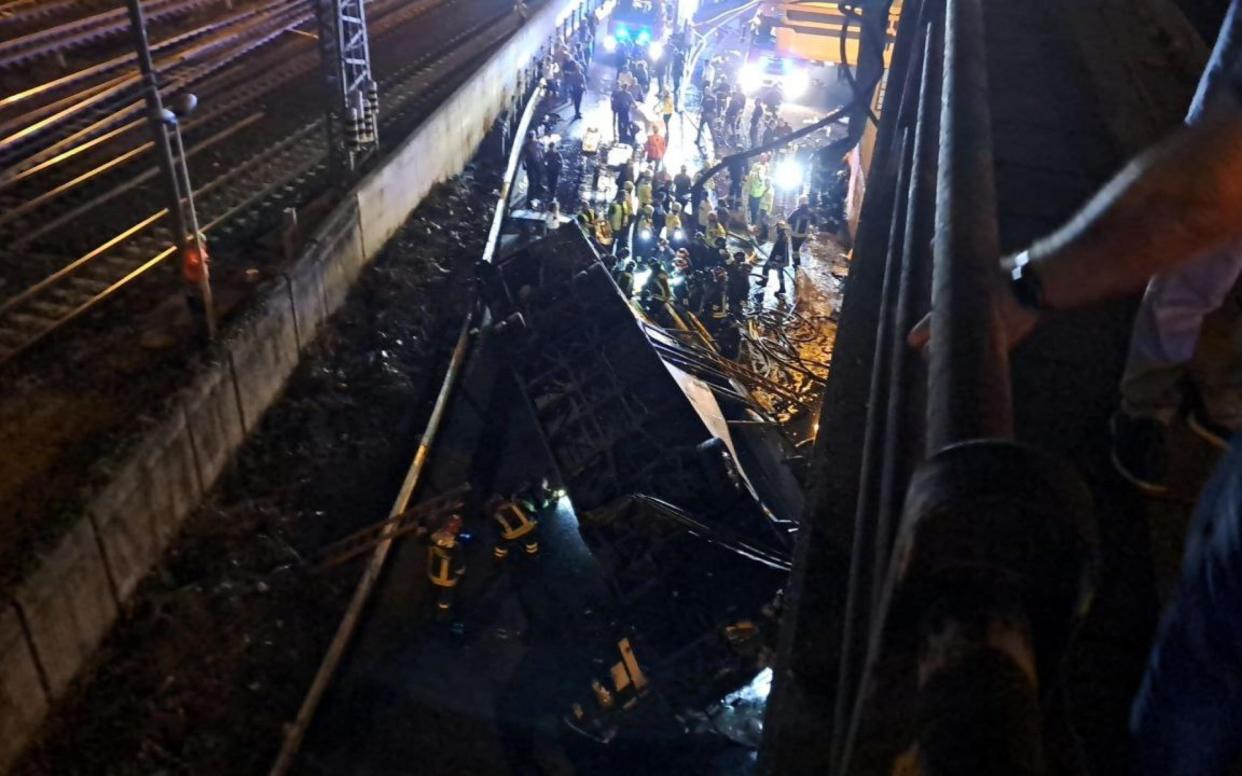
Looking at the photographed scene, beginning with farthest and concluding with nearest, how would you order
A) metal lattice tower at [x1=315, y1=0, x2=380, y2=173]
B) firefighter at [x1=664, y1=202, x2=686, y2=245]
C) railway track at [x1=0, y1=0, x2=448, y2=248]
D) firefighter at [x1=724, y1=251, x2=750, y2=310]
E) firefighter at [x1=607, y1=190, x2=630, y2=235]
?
firefighter at [x1=664, y1=202, x2=686, y2=245], firefighter at [x1=607, y1=190, x2=630, y2=235], firefighter at [x1=724, y1=251, x2=750, y2=310], metal lattice tower at [x1=315, y1=0, x2=380, y2=173], railway track at [x1=0, y1=0, x2=448, y2=248]

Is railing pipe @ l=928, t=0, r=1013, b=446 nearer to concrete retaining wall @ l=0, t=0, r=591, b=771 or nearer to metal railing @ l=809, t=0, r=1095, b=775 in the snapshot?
metal railing @ l=809, t=0, r=1095, b=775

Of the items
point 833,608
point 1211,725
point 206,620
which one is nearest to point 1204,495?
point 1211,725

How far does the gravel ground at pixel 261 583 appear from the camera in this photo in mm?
6668

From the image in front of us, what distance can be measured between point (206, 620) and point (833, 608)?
21.3 ft

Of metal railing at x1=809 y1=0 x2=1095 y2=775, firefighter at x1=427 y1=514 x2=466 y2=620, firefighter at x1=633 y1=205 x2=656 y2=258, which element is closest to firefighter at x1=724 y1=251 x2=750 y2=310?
firefighter at x1=633 y1=205 x2=656 y2=258

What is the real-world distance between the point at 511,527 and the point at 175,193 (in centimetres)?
504

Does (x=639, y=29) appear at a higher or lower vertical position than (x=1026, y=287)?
lower

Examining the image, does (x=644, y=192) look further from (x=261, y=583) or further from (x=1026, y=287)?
(x=1026, y=287)

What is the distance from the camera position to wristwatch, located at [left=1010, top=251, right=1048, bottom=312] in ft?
6.69

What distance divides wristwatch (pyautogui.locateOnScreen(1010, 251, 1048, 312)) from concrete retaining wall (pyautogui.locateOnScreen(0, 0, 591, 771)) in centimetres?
653

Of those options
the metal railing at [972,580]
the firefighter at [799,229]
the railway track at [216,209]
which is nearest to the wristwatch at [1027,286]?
the metal railing at [972,580]

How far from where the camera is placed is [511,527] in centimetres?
1000

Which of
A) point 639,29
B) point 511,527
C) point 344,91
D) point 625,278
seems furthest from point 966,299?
point 639,29

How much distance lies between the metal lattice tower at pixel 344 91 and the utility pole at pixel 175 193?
3982mm
